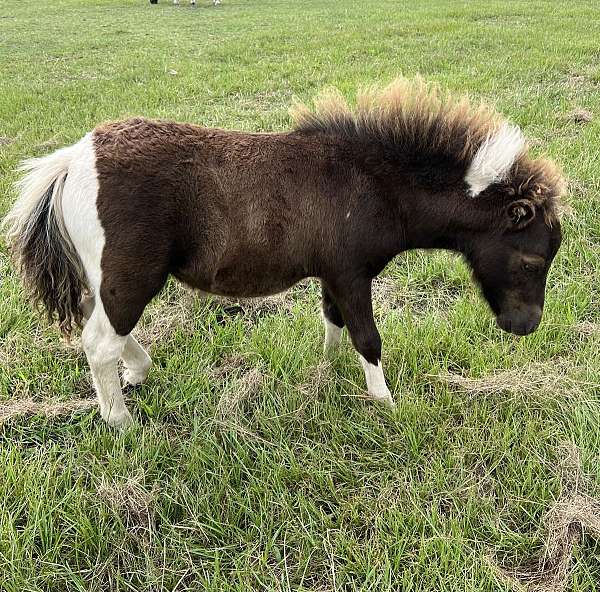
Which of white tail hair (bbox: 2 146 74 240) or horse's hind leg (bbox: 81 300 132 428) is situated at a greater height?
white tail hair (bbox: 2 146 74 240)

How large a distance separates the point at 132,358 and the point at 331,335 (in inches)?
47.7

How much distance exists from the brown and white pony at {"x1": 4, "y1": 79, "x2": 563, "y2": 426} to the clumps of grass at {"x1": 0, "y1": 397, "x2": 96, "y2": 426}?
0.24 m

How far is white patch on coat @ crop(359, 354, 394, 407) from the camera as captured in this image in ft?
9.86

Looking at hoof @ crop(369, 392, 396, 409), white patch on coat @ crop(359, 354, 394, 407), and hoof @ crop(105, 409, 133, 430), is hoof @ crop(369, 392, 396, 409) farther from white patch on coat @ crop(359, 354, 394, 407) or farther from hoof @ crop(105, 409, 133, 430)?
hoof @ crop(105, 409, 133, 430)

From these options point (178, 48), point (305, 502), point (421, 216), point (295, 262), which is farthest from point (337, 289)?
point (178, 48)

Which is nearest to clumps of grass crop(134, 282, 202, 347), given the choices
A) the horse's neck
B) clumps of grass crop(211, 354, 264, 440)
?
clumps of grass crop(211, 354, 264, 440)

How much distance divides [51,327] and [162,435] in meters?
1.26

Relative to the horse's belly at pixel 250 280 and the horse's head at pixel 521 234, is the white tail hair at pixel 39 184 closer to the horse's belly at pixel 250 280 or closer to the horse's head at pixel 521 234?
the horse's belly at pixel 250 280

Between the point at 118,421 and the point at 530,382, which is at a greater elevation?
the point at 530,382


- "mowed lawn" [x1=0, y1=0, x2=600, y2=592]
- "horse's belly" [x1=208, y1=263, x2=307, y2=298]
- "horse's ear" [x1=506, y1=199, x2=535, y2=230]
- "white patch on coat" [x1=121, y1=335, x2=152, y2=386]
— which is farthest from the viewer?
"white patch on coat" [x1=121, y1=335, x2=152, y2=386]

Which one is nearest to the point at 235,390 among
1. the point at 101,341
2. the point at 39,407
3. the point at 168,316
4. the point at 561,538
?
the point at 101,341

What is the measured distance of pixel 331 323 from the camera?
3.36 m

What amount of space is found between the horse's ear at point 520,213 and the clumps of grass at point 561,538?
1218 millimetres

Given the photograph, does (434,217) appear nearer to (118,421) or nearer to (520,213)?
(520,213)
